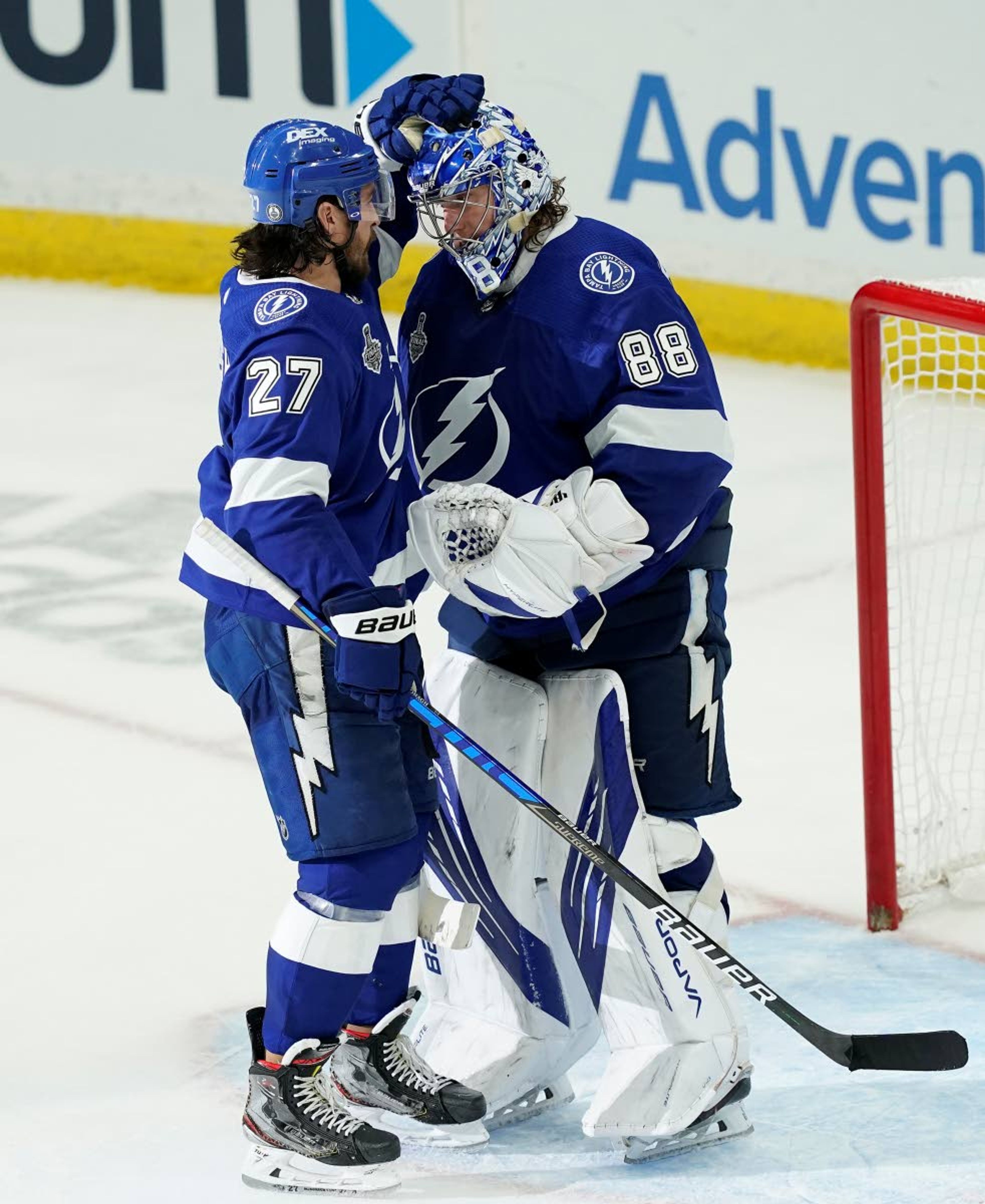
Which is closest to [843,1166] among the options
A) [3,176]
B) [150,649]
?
[150,649]

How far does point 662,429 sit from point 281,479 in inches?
17.5

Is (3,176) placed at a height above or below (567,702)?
above

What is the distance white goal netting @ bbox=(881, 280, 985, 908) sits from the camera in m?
3.29

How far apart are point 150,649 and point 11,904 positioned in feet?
3.75

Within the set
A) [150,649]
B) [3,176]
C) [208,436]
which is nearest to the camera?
[150,649]

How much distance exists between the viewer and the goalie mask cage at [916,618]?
3.11 metres

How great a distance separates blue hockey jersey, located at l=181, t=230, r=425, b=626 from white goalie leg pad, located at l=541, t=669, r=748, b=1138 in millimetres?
292

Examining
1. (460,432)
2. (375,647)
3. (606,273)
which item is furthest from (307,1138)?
(606,273)

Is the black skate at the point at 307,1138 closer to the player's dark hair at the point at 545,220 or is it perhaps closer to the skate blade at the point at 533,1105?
the skate blade at the point at 533,1105

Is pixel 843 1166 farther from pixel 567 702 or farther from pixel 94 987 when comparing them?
pixel 94 987

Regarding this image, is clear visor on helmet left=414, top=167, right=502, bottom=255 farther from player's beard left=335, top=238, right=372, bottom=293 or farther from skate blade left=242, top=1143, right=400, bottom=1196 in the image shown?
skate blade left=242, top=1143, right=400, bottom=1196

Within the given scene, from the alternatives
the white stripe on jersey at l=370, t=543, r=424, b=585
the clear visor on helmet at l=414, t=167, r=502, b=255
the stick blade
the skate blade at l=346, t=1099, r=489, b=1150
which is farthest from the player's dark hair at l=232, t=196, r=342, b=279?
the stick blade

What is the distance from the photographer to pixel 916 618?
4.24 m

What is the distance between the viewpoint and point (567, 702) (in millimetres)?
2562
